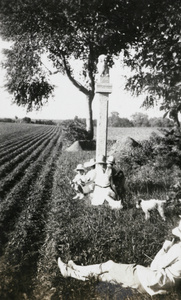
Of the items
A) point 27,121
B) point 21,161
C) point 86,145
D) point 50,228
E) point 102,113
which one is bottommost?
point 50,228

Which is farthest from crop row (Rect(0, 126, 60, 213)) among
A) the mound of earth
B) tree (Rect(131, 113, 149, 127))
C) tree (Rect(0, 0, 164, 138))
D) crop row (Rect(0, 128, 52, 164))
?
tree (Rect(131, 113, 149, 127))

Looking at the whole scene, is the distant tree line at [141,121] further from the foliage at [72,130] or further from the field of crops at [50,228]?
the field of crops at [50,228]

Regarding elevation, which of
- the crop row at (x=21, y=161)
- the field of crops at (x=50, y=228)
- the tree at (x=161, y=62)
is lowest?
the field of crops at (x=50, y=228)

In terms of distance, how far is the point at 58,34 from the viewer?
225 cm

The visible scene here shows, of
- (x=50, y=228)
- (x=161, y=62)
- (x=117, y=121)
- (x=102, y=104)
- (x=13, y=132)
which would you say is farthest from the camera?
(x=117, y=121)

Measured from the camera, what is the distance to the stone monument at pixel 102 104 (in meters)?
2.51

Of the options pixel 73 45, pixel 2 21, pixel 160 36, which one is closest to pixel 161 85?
pixel 160 36

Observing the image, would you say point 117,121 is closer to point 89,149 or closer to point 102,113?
point 102,113

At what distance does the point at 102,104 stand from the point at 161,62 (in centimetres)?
75

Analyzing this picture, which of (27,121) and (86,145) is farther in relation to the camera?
(86,145)

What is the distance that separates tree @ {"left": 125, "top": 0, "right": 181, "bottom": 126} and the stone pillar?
0.25 m

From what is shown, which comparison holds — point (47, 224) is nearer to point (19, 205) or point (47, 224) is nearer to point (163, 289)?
point (19, 205)

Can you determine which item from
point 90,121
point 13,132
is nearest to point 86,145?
point 90,121

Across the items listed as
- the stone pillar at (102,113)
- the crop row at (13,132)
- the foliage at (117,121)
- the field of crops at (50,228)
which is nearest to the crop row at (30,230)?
the field of crops at (50,228)
